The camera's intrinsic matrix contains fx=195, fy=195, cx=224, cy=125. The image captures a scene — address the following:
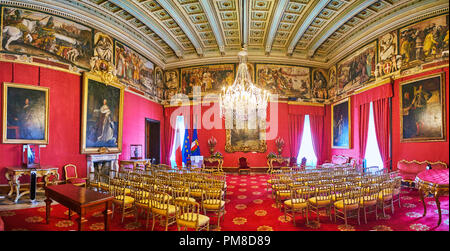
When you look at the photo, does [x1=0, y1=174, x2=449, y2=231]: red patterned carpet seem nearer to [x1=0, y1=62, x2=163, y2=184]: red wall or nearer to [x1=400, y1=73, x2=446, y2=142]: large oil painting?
[x1=0, y1=62, x2=163, y2=184]: red wall

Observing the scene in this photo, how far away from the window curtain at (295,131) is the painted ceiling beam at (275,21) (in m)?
4.30

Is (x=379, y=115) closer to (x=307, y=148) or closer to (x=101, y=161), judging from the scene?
(x=307, y=148)

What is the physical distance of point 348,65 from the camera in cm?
1042

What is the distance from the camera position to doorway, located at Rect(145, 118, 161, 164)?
11891 millimetres

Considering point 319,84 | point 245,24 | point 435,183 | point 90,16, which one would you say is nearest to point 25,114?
point 90,16

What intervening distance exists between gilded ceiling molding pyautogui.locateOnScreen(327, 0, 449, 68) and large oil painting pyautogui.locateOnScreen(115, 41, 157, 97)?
34.6 feet

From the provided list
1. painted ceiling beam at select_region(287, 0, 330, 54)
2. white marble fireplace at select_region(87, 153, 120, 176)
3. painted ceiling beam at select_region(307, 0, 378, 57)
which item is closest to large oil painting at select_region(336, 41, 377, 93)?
painted ceiling beam at select_region(307, 0, 378, 57)

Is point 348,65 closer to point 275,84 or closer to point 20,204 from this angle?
point 275,84

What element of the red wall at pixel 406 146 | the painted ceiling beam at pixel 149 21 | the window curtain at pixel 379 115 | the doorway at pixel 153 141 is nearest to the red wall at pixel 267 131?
the red wall at pixel 406 146

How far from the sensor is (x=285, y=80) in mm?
11844

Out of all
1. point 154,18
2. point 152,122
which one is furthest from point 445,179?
point 152,122

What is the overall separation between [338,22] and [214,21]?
211 inches

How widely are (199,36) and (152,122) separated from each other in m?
5.75
